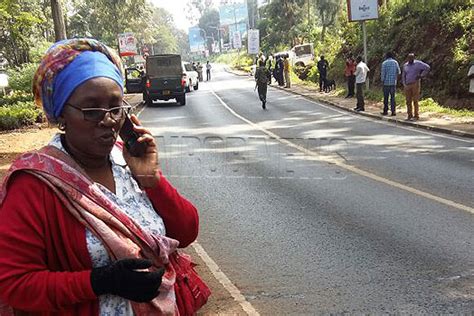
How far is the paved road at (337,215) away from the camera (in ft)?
14.6

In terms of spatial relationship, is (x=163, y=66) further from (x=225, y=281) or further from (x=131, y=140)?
(x=131, y=140)

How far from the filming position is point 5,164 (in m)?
11.3

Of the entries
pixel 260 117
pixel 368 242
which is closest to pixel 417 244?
pixel 368 242

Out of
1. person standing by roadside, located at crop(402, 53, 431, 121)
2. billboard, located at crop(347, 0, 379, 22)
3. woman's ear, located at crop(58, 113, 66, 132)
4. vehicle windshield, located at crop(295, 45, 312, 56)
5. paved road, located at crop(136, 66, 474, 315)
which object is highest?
billboard, located at crop(347, 0, 379, 22)

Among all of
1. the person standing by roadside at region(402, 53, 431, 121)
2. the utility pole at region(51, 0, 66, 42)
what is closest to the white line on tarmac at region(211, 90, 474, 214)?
the person standing by roadside at region(402, 53, 431, 121)

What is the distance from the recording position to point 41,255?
5.27 feet

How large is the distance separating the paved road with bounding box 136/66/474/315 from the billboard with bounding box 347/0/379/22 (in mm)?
9832

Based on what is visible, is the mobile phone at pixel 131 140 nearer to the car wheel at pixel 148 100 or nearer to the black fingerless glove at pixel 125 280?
the black fingerless glove at pixel 125 280

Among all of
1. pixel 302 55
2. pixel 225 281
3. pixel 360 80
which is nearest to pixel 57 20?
pixel 360 80

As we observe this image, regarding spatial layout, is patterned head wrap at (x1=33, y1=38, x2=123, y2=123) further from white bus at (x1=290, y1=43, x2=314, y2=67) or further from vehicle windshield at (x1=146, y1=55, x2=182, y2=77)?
white bus at (x1=290, y1=43, x2=314, y2=67)

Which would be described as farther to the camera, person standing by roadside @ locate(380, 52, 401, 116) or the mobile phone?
person standing by roadside @ locate(380, 52, 401, 116)

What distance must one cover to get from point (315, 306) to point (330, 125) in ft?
38.9

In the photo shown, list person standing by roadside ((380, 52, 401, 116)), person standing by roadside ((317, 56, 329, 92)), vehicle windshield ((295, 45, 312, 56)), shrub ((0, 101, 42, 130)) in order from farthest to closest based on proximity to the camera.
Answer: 1. vehicle windshield ((295, 45, 312, 56))
2. person standing by roadside ((317, 56, 329, 92))
3. shrub ((0, 101, 42, 130))
4. person standing by roadside ((380, 52, 401, 116))

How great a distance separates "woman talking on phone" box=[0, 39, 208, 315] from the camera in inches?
62.3
